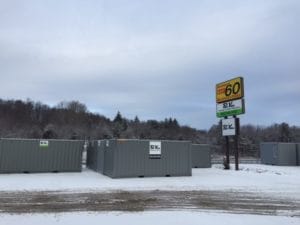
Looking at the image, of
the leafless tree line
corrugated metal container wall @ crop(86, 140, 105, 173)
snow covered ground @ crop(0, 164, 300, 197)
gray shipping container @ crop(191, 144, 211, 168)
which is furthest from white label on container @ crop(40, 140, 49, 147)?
the leafless tree line

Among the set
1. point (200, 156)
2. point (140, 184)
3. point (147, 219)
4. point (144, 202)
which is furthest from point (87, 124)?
point (147, 219)

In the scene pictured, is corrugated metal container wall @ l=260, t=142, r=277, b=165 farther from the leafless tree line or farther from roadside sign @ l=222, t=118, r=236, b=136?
the leafless tree line

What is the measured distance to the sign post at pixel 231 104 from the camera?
28.7 m

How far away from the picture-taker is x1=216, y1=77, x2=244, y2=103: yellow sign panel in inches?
1125

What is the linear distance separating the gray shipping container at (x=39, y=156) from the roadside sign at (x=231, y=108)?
1192 centimetres

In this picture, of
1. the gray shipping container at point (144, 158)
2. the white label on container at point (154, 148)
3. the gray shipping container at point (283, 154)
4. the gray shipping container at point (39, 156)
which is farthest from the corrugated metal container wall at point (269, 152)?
the gray shipping container at point (39, 156)

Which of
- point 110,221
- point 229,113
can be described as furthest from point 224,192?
point 229,113

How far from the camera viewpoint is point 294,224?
8703 millimetres

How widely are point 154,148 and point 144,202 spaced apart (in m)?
11.2

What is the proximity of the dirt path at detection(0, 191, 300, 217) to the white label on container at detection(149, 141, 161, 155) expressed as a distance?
8328mm

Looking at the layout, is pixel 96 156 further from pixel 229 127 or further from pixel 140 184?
pixel 229 127

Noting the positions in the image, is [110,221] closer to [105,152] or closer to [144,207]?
[144,207]

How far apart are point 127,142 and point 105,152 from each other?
2245 mm

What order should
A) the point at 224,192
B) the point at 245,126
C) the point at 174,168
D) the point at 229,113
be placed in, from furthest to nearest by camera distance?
the point at 245,126 → the point at 229,113 → the point at 174,168 → the point at 224,192
